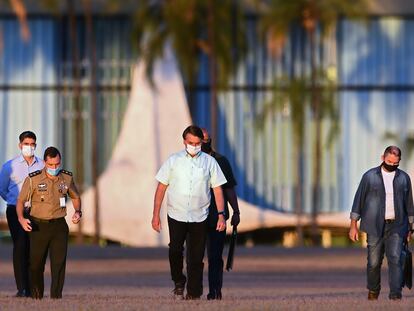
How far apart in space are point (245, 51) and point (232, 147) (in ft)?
19.5

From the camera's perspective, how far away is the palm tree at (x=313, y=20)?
202 ft

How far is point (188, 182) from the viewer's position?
21.5 m

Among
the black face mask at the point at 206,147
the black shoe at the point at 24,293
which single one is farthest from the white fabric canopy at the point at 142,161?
the black face mask at the point at 206,147

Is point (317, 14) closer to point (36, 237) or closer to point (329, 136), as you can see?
point (329, 136)

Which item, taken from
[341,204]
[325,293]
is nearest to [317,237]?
[341,204]

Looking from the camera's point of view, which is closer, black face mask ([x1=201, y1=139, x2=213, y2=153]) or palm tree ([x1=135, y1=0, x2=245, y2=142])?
black face mask ([x1=201, y1=139, x2=213, y2=153])

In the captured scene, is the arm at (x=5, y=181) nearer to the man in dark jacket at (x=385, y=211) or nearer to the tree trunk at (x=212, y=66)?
the man in dark jacket at (x=385, y=211)

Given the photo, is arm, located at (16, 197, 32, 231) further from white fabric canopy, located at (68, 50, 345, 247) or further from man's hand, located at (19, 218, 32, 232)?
white fabric canopy, located at (68, 50, 345, 247)

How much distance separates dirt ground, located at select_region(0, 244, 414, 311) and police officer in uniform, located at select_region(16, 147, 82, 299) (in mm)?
514

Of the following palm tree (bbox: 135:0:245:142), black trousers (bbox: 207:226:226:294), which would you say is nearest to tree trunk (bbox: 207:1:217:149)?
palm tree (bbox: 135:0:245:142)

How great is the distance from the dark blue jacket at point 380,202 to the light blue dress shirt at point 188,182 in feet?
6.88

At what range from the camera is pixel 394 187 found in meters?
22.6

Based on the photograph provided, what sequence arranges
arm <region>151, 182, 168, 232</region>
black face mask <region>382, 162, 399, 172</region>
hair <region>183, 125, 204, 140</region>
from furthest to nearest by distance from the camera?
1. black face mask <region>382, 162, 399, 172</region>
2. hair <region>183, 125, 204, 140</region>
3. arm <region>151, 182, 168, 232</region>

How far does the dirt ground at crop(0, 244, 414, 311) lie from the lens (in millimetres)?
20750
